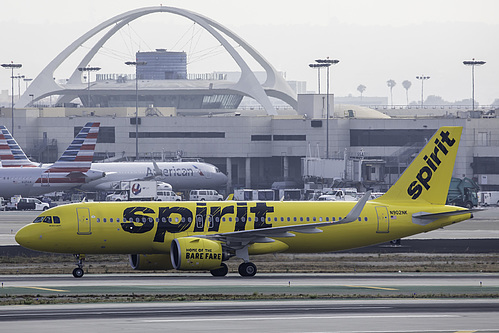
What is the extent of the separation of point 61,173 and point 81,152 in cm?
374

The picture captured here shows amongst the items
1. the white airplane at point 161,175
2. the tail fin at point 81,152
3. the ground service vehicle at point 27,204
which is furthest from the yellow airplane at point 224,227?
the white airplane at point 161,175

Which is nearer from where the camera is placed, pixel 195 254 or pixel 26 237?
pixel 195 254

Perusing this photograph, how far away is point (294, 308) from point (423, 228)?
1758cm

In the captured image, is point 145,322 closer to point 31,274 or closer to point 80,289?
point 80,289

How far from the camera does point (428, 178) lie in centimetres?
4828

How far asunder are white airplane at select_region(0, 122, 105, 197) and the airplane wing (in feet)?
204

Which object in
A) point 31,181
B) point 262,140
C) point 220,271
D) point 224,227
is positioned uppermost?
point 262,140

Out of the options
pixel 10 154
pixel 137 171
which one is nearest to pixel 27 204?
pixel 10 154

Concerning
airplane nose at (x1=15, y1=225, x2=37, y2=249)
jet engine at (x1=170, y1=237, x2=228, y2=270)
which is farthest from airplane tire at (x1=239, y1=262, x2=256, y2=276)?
airplane nose at (x1=15, y1=225, x2=37, y2=249)

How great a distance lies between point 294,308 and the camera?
3167 centimetres

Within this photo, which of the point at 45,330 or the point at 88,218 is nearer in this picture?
the point at 45,330

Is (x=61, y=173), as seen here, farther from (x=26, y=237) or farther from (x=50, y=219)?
(x=26, y=237)

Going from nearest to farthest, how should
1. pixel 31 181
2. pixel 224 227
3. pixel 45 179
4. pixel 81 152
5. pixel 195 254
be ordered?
pixel 195 254
pixel 224 227
pixel 81 152
pixel 45 179
pixel 31 181

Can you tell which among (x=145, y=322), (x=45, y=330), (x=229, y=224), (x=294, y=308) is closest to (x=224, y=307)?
(x=294, y=308)
